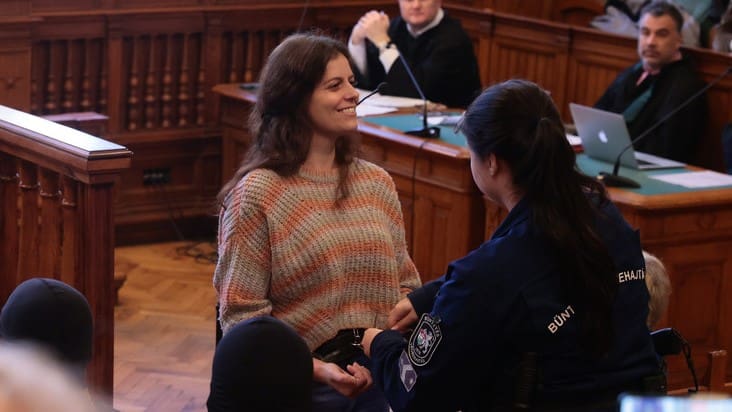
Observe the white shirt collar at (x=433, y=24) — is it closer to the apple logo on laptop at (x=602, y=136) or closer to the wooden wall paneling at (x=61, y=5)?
the apple logo on laptop at (x=602, y=136)

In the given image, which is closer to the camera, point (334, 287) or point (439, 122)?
point (334, 287)

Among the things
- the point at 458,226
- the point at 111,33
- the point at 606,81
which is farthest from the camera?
the point at 606,81

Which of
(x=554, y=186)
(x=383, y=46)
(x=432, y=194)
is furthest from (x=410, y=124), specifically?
(x=554, y=186)

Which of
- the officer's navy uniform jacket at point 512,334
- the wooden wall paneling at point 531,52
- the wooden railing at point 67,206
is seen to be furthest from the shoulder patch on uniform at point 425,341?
the wooden wall paneling at point 531,52

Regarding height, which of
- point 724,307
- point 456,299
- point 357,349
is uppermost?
point 456,299

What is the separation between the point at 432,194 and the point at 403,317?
2469 millimetres

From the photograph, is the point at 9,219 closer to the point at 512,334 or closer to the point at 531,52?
the point at 512,334

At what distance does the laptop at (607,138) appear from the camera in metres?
4.70

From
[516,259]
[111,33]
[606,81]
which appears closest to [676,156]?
[606,81]

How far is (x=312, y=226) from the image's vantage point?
2.64m

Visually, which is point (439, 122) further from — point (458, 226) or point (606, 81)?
point (606, 81)

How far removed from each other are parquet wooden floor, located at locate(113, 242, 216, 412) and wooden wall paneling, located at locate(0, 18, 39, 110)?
0.92 metres

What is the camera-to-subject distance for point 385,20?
6.05 m

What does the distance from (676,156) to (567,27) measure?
4.46ft
